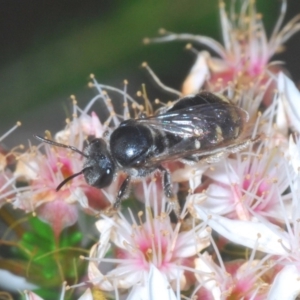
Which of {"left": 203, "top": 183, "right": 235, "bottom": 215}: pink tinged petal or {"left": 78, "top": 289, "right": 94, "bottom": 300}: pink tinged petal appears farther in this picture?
{"left": 203, "top": 183, "right": 235, "bottom": 215}: pink tinged petal

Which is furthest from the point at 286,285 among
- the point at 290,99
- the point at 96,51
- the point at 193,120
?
the point at 96,51

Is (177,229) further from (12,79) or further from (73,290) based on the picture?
(12,79)

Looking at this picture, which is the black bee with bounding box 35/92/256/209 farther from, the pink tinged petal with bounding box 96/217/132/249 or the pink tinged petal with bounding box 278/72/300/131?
the pink tinged petal with bounding box 278/72/300/131

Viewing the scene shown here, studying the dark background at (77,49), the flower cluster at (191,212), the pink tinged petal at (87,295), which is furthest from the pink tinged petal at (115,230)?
the dark background at (77,49)

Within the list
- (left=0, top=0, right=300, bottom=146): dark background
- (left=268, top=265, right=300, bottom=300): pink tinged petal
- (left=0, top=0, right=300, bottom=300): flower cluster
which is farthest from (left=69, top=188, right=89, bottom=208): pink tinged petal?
(left=0, top=0, right=300, bottom=146): dark background

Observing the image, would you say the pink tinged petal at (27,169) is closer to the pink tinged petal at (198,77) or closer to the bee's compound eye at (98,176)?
the bee's compound eye at (98,176)

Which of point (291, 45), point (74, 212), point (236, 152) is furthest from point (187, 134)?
point (291, 45)
